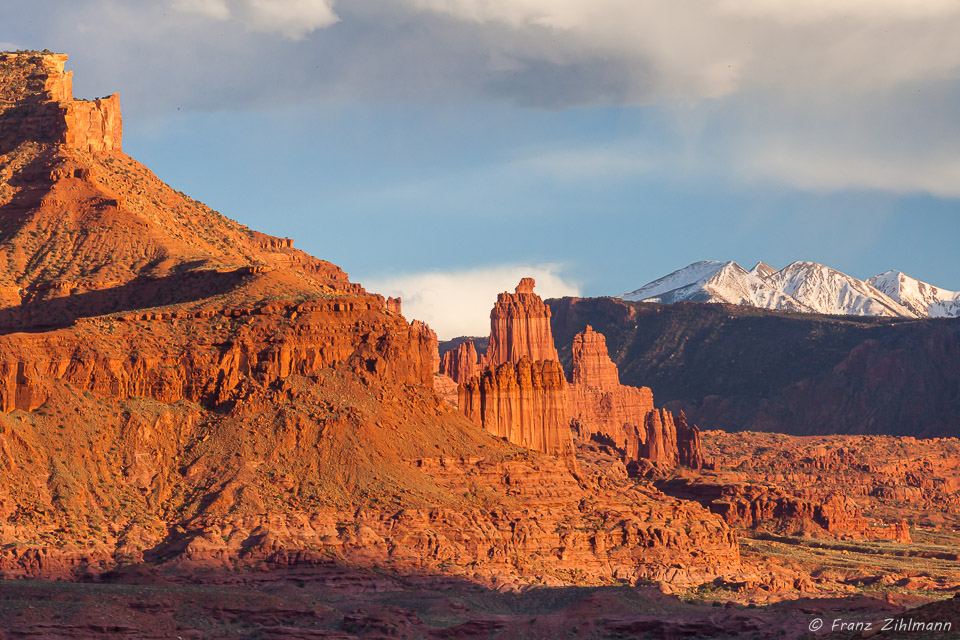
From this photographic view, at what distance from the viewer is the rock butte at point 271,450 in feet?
328

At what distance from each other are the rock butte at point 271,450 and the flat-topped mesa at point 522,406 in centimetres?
17

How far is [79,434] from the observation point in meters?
106

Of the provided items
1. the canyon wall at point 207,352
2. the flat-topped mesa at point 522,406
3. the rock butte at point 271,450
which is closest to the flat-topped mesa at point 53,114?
the rock butte at point 271,450

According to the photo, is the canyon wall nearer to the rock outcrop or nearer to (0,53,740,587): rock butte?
(0,53,740,587): rock butte

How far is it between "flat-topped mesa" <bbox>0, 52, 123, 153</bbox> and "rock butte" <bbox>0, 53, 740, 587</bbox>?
19.5m

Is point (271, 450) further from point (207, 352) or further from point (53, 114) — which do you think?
point (53, 114)

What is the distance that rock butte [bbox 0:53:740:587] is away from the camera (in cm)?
9994

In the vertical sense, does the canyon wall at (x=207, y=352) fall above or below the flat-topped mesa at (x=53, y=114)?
below

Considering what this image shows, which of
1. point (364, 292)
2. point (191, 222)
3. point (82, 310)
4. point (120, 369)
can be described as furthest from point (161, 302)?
point (364, 292)

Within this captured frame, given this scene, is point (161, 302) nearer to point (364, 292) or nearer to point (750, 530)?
point (364, 292)

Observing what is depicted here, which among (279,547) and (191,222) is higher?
(191,222)

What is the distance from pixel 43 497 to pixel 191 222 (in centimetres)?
5527

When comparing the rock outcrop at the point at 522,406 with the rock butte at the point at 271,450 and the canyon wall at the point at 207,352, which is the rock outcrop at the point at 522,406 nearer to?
the rock butte at the point at 271,450

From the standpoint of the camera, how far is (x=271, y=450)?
10775 cm
